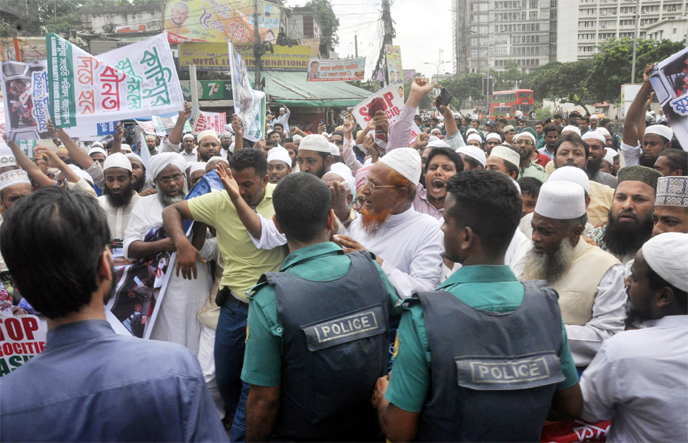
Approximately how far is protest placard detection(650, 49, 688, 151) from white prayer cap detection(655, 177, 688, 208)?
178 cm

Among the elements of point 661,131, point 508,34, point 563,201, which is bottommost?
point 563,201

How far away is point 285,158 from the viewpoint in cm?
583

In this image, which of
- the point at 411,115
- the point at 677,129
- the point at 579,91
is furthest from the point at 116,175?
the point at 579,91

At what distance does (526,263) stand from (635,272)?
65 cm

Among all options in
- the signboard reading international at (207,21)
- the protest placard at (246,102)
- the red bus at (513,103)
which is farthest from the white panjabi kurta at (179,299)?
the red bus at (513,103)

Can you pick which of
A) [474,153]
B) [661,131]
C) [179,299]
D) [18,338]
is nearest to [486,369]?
[179,299]

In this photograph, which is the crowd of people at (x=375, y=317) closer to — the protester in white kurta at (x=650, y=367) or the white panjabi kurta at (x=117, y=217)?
the protester in white kurta at (x=650, y=367)

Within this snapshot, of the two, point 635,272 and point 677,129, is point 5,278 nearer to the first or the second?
point 635,272

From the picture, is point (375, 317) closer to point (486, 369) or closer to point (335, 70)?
point (486, 369)

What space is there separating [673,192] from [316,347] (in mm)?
2428

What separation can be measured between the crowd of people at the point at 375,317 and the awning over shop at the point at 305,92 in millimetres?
24182

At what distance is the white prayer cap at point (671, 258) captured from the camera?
191 centimetres

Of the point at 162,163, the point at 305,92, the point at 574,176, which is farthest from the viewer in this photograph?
the point at 305,92

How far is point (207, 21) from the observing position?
27.2 m
